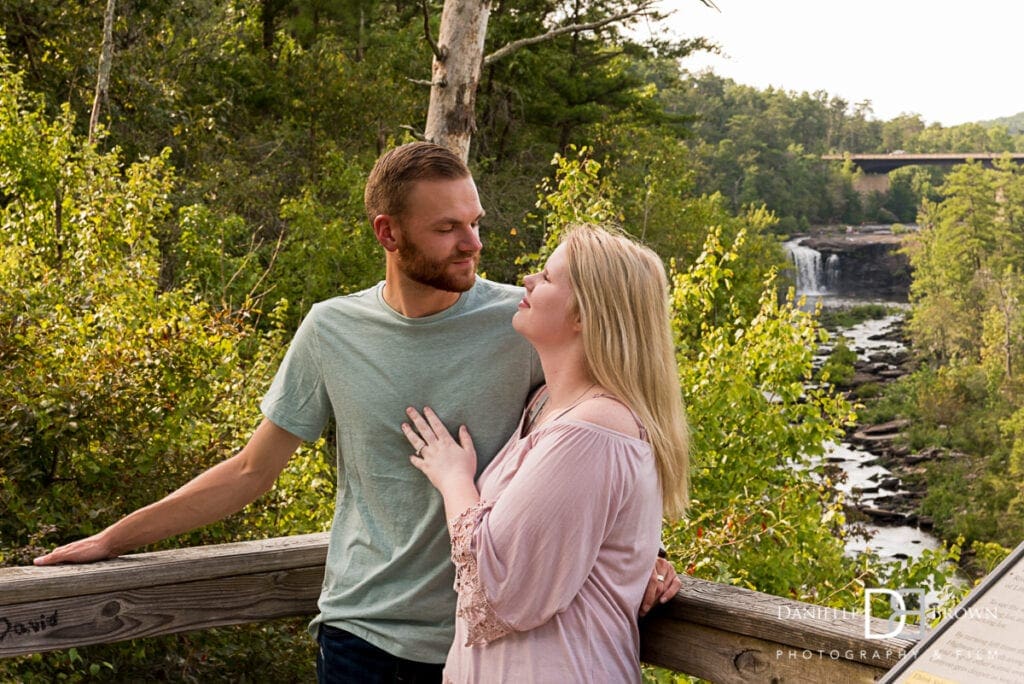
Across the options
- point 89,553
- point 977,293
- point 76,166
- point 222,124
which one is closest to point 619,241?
point 89,553

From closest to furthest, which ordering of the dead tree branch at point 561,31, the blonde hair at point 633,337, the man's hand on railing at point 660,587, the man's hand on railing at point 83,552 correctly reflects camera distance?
the blonde hair at point 633,337 → the man's hand on railing at point 660,587 → the man's hand on railing at point 83,552 → the dead tree branch at point 561,31

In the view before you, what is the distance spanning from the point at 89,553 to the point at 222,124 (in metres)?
17.0

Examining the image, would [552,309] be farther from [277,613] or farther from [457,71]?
[457,71]

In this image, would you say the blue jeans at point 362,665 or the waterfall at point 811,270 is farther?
the waterfall at point 811,270

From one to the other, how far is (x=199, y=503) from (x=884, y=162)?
88334mm

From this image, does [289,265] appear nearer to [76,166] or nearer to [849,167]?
[76,166]

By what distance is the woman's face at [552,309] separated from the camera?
1798 mm

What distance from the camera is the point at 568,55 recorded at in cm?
2281

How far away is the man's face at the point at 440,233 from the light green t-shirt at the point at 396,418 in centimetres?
8

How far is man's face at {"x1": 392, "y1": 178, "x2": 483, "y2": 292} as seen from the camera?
2045 mm

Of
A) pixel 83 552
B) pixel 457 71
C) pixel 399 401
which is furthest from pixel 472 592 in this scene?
pixel 457 71

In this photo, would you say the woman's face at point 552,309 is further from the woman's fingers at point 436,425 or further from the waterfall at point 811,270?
the waterfall at point 811,270

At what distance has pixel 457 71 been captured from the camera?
4.97 m

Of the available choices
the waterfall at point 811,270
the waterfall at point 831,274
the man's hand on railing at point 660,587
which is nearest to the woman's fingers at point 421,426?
the man's hand on railing at point 660,587
